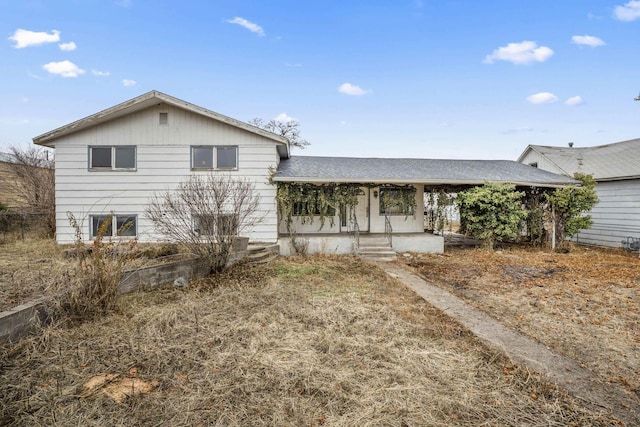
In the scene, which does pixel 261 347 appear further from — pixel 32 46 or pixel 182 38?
pixel 32 46

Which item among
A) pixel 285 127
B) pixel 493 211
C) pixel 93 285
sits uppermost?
pixel 285 127

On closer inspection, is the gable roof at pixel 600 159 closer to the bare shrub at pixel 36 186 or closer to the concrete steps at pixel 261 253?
the concrete steps at pixel 261 253

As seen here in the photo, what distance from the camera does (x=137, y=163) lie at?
11.0m

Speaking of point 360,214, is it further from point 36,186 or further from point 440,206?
point 36,186

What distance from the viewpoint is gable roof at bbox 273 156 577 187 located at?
458 inches

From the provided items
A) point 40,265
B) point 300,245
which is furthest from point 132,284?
point 300,245

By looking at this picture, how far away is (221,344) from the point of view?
409 cm

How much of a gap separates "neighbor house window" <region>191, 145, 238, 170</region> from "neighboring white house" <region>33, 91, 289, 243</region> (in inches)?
1.4

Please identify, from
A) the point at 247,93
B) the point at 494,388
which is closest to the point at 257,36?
the point at 247,93

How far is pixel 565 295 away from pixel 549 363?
3785 millimetres

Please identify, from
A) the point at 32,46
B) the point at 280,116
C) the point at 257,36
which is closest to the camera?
the point at 32,46

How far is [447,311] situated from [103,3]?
49.1 ft

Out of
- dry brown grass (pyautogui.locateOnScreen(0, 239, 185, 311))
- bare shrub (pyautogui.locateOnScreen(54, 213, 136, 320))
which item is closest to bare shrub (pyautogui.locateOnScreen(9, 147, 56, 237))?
dry brown grass (pyautogui.locateOnScreen(0, 239, 185, 311))

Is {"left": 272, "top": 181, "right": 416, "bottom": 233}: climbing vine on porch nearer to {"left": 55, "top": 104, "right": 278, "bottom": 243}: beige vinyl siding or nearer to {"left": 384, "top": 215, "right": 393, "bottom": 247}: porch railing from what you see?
{"left": 384, "top": 215, "right": 393, "bottom": 247}: porch railing
